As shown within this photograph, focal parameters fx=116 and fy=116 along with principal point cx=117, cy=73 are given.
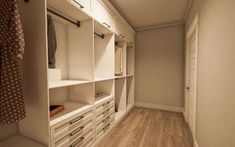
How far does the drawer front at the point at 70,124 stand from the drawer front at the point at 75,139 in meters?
0.06

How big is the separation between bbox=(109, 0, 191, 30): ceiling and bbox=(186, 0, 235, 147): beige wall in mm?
1205

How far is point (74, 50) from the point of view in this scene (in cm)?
176

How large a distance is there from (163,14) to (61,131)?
123 inches

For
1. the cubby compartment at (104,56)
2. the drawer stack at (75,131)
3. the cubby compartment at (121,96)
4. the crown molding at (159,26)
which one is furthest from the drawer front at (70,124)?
the crown molding at (159,26)

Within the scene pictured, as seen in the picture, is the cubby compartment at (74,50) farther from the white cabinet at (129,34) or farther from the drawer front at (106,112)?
the white cabinet at (129,34)

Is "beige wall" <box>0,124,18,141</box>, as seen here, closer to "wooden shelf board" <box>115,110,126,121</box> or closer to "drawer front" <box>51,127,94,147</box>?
"drawer front" <box>51,127,94,147</box>

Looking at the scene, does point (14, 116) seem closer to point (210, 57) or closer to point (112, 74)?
point (112, 74)

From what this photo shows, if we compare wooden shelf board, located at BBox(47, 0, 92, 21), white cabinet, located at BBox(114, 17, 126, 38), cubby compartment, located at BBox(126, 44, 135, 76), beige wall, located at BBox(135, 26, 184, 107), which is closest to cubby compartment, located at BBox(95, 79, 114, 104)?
white cabinet, located at BBox(114, 17, 126, 38)

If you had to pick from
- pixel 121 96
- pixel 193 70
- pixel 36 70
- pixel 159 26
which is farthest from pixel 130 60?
pixel 36 70

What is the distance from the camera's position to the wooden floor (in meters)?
1.96

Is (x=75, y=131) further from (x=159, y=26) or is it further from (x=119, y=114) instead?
(x=159, y=26)

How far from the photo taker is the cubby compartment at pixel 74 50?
5.43 ft

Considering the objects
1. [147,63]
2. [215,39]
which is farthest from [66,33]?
[147,63]

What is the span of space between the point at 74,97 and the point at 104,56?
993 mm
